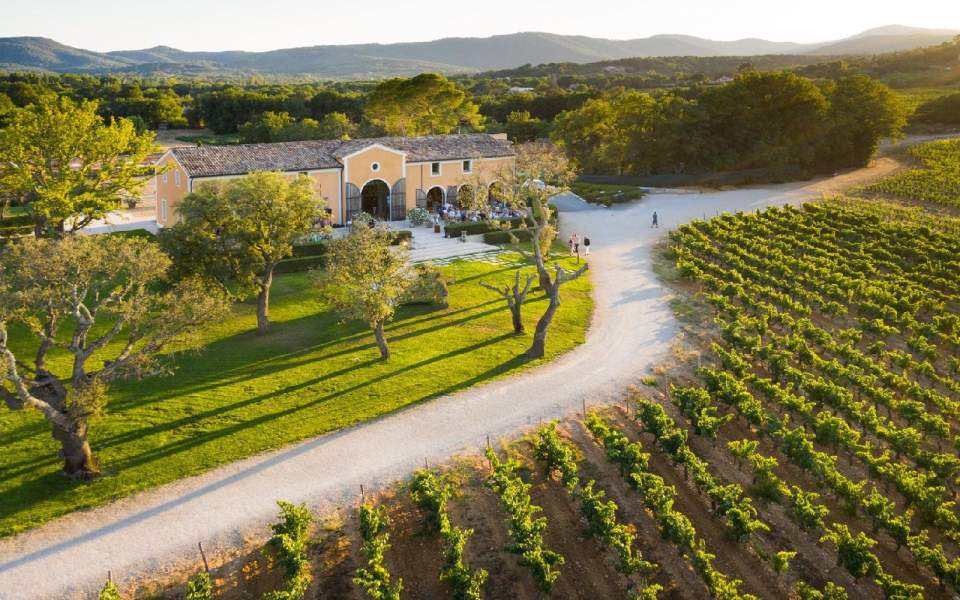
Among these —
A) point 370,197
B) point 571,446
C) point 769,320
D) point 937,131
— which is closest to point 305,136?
point 370,197

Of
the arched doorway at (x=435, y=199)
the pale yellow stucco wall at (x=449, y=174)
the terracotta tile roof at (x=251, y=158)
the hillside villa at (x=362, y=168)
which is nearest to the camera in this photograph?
the terracotta tile roof at (x=251, y=158)

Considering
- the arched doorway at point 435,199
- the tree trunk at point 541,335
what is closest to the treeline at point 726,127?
the arched doorway at point 435,199

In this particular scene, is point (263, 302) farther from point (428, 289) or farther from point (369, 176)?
point (369, 176)

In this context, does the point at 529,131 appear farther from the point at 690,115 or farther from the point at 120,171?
the point at 120,171

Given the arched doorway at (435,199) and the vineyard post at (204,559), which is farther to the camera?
the arched doorway at (435,199)

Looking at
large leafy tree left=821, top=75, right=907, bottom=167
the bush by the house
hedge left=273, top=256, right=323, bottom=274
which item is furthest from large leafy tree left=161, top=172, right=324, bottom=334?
large leafy tree left=821, top=75, right=907, bottom=167

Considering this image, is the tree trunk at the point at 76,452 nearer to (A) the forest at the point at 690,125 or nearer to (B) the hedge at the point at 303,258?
(B) the hedge at the point at 303,258

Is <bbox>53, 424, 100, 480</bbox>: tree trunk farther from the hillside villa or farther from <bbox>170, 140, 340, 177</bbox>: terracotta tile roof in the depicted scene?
<bbox>170, 140, 340, 177</bbox>: terracotta tile roof

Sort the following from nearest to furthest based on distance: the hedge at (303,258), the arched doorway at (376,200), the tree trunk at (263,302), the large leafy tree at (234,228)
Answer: the large leafy tree at (234,228), the tree trunk at (263,302), the hedge at (303,258), the arched doorway at (376,200)

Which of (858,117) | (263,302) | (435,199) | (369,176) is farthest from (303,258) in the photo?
(858,117)
